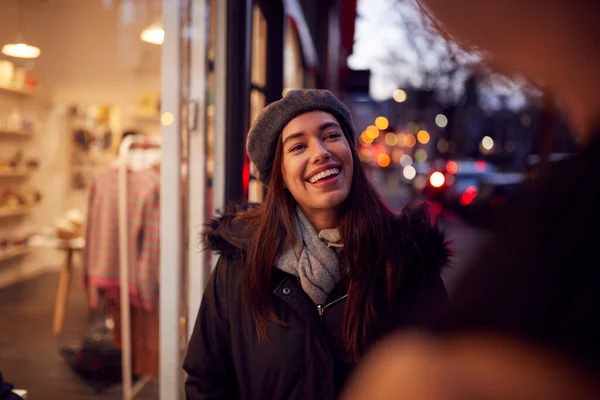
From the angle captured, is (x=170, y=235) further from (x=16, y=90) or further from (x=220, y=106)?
(x=16, y=90)

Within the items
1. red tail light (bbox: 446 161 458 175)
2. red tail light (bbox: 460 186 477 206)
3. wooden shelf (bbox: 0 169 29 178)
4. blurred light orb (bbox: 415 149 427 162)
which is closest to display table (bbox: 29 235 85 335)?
wooden shelf (bbox: 0 169 29 178)

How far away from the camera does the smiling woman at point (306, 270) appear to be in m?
1.69

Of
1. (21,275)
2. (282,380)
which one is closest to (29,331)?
(21,275)

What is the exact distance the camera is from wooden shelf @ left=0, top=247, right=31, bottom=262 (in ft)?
13.7

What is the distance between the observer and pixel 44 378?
171 inches

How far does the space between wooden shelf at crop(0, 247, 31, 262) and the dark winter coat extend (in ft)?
9.82

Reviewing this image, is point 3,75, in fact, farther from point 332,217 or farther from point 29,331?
point 29,331

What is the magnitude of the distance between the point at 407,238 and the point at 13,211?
12.9 feet

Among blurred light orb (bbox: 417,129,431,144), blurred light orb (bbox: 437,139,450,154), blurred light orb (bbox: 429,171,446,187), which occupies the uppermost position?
blurred light orb (bbox: 417,129,431,144)

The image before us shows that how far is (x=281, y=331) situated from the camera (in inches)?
68.4

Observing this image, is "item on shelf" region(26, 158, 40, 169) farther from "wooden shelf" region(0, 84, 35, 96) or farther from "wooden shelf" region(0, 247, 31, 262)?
"wooden shelf" region(0, 84, 35, 96)

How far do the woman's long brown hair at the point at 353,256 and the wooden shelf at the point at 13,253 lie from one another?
10.2 feet

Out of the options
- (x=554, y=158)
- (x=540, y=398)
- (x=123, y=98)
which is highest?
(x=123, y=98)

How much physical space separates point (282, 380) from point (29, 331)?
404 cm
